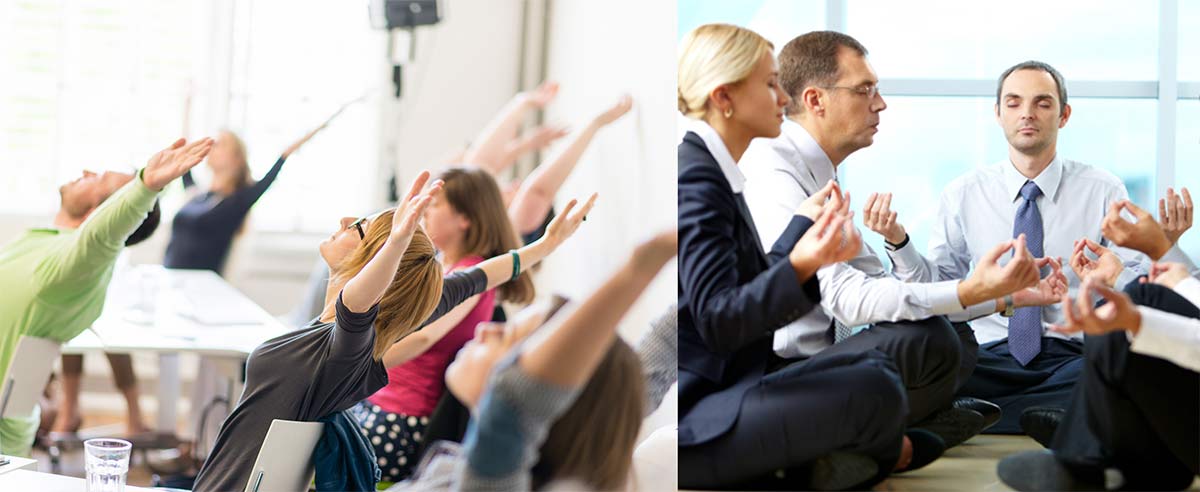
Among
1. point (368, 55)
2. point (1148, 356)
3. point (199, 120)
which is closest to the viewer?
point (1148, 356)

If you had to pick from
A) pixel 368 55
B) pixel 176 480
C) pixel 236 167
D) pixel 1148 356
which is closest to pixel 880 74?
pixel 1148 356

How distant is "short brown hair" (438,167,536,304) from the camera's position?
258 centimetres

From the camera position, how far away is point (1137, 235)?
6.73 ft

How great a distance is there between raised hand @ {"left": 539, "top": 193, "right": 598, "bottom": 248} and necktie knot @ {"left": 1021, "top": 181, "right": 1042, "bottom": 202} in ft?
2.97

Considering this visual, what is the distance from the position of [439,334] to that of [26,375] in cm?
137

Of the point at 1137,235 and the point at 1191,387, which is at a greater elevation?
the point at 1137,235

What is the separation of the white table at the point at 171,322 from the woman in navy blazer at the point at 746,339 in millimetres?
1514

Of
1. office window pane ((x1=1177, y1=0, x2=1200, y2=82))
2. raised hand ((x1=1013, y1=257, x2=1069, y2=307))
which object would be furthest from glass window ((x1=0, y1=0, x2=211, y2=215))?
office window pane ((x1=1177, y1=0, x2=1200, y2=82))

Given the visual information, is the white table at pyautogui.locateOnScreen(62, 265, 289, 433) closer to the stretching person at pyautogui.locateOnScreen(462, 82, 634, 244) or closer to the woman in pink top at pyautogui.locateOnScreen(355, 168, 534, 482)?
the woman in pink top at pyautogui.locateOnScreen(355, 168, 534, 482)

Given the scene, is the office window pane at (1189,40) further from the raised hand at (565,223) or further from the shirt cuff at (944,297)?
the raised hand at (565,223)

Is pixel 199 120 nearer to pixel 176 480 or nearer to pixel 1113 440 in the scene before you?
pixel 176 480

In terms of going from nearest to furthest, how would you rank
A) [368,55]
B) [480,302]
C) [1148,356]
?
[1148,356] → [480,302] → [368,55]

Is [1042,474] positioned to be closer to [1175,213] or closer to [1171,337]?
[1171,337]

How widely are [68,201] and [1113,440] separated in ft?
9.40
